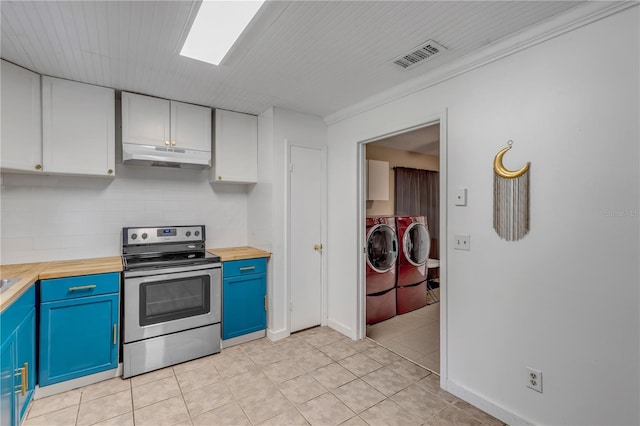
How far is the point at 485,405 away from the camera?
6.54 ft

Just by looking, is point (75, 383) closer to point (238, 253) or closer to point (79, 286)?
point (79, 286)

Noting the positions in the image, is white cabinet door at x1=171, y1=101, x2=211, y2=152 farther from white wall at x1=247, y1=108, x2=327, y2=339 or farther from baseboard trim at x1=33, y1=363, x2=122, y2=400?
baseboard trim at x1=33, y1=363, x2=122, y2=400

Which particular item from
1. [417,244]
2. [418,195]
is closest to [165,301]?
[417,244]

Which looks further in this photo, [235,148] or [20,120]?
[235,148]

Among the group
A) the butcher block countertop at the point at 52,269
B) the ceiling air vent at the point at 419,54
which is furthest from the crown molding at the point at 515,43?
the butcher block countertop at the point at 52,269

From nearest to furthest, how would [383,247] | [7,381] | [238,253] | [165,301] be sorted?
[7,381] → [165,301] → [238,253] → [383,247]

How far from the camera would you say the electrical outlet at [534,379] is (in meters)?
1.76

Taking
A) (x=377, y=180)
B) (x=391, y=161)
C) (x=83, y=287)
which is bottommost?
(x=83, y=287)

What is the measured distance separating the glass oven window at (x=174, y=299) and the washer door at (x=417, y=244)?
256 cm

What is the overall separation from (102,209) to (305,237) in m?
1.96

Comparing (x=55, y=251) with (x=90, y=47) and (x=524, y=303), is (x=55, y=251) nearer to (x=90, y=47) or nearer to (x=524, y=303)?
(x=90, y=47)

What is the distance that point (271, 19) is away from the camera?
1.66 meters

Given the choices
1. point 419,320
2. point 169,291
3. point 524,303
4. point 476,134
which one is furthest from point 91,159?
point 419,320

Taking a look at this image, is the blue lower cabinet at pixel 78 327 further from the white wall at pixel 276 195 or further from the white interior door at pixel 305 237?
the white interior door at pixel 305 237
